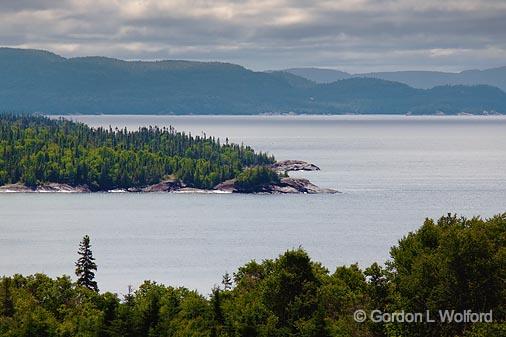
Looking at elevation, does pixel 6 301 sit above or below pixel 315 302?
below

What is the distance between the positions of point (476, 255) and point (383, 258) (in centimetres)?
9807

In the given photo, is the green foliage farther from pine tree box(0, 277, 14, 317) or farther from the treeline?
pine tree box(0, 277, 14, 317)

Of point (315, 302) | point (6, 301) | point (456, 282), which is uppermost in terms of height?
point (456, 282)

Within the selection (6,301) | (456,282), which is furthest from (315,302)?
(6,301)

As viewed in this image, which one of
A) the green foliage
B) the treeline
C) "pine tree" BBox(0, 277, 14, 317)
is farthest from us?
"pine tree" BBox(0, 277, 14, 317)

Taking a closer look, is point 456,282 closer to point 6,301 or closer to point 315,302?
point 315,302

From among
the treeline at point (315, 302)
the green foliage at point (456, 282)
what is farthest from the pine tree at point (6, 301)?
the green foliage at point (456, 282)

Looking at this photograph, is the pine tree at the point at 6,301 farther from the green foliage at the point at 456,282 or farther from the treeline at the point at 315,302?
the green foliage at the point at 456,282

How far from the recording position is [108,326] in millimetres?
68000

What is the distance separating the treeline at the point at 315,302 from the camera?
6272 cm

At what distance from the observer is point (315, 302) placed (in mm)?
67688

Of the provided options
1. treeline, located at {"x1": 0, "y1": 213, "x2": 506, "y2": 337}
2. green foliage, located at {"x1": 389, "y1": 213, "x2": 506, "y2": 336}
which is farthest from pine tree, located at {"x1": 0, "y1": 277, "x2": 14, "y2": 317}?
A: green foliage, located at {"x1": 389, "y1": 213, "x2": 506, "y2": 336}

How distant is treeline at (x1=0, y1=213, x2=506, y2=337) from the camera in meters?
62.7

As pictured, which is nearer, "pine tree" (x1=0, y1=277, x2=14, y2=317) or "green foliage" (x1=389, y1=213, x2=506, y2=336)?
"green foliage" (x1=389, y1=213, x2=506, y2=336)
